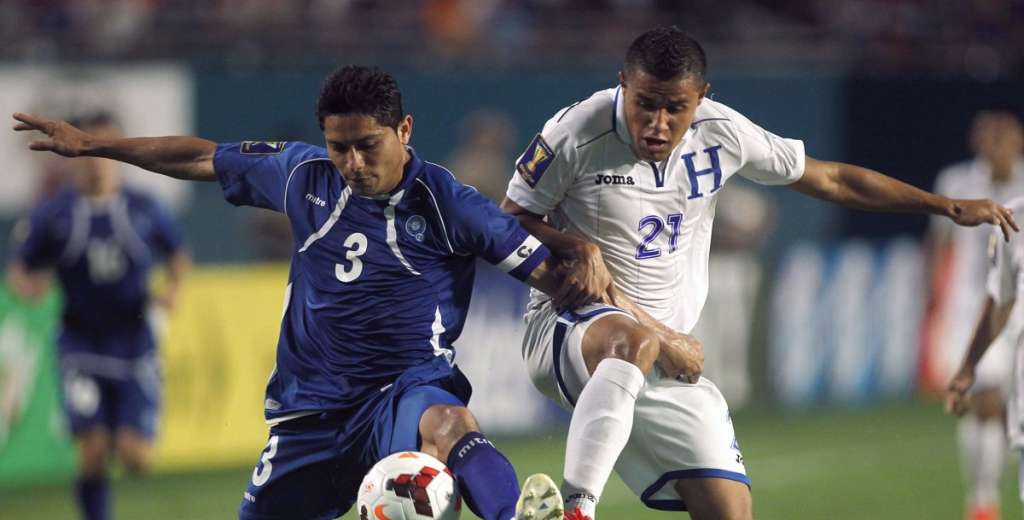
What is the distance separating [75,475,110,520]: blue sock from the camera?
9.20m

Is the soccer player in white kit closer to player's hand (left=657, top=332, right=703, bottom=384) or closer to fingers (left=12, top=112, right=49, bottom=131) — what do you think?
player's hand (left=657, top=332, right=703, bottom=384)

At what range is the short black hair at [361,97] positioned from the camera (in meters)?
5.52

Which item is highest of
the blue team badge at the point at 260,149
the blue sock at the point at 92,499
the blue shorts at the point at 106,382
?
the blue team badge at the point at 260,149

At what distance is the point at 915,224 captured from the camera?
1686 centimetres

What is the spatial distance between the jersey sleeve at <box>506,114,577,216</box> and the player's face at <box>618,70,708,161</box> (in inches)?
11.3

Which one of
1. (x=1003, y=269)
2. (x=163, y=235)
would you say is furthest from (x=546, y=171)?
(x=163, y=235)

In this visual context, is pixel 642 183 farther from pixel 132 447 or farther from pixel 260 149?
pixel 132 447

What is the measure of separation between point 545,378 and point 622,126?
0.97 metres

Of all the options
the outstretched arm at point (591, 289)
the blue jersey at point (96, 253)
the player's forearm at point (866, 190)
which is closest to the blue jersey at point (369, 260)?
the outstretched arm at point (591, 289)

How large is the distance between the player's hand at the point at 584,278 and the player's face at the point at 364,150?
0.71 metres

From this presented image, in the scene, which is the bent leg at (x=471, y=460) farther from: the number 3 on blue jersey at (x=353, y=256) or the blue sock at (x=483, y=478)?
the number 3 on blue jersey at (x=353, y=256)

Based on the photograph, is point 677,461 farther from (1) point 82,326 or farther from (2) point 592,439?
(1) point 82,326

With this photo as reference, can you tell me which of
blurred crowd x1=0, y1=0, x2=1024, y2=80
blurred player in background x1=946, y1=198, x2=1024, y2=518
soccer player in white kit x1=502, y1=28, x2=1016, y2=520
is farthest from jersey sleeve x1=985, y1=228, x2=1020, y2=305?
blurred crowd x1=0, y1=0, x2=1024, y2=80

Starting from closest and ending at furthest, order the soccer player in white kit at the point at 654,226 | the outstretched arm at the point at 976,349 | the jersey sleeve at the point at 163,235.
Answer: the soccer player in white kit at the point at 654,226 < the outstretched arm at the point at 976,349 < the jersey sleeve at the point at 163,235
